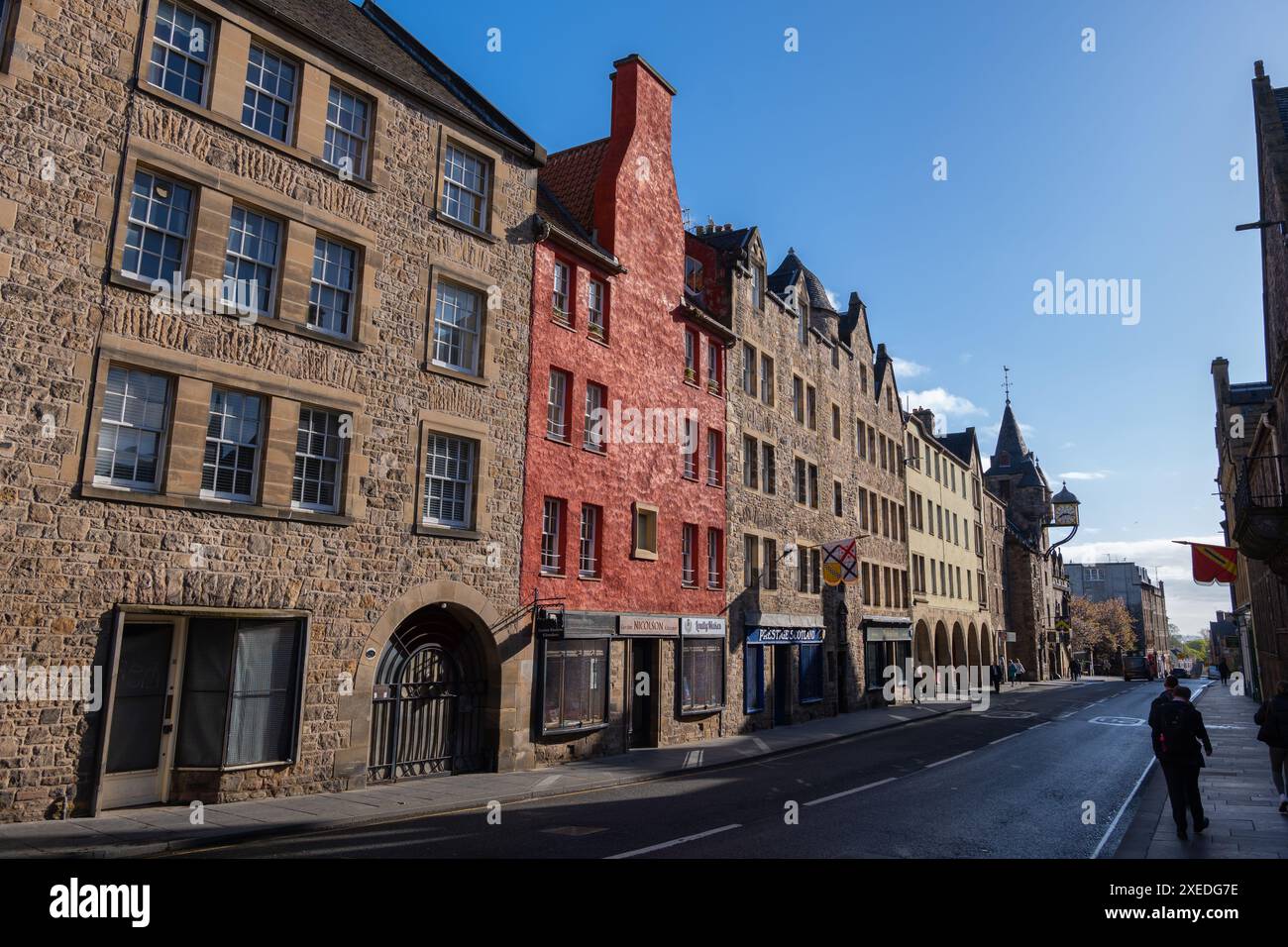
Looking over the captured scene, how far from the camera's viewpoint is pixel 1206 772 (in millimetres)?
17000

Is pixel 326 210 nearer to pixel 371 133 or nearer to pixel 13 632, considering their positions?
pixel 371 133

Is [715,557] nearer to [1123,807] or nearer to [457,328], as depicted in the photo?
[457,328]

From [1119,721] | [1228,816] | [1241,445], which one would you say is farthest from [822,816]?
[1241,445]

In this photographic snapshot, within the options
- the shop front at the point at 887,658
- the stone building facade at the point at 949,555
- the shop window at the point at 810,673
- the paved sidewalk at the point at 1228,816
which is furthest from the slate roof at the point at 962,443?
the paved sidewalk at the point at 1228,816

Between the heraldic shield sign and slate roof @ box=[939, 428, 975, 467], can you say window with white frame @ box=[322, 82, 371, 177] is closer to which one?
the heraldic shield sign

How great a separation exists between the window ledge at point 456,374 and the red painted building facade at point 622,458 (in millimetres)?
1583

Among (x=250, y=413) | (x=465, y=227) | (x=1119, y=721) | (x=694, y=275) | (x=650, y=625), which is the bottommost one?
(x=1119, y=721)

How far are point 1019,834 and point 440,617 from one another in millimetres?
11260

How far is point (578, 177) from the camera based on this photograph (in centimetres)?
2491

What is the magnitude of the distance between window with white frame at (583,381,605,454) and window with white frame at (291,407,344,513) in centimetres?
709

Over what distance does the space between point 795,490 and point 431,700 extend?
59.2 feet

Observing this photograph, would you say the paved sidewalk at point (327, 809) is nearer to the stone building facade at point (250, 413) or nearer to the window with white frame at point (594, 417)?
the stone building facade at point (250, 413)

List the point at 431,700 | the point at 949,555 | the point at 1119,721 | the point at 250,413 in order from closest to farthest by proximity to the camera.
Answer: the point at 250,413 < the point at 431,700 < the point at 1119,721 < the point at 949,555

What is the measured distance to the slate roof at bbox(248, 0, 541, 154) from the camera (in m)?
15.8
